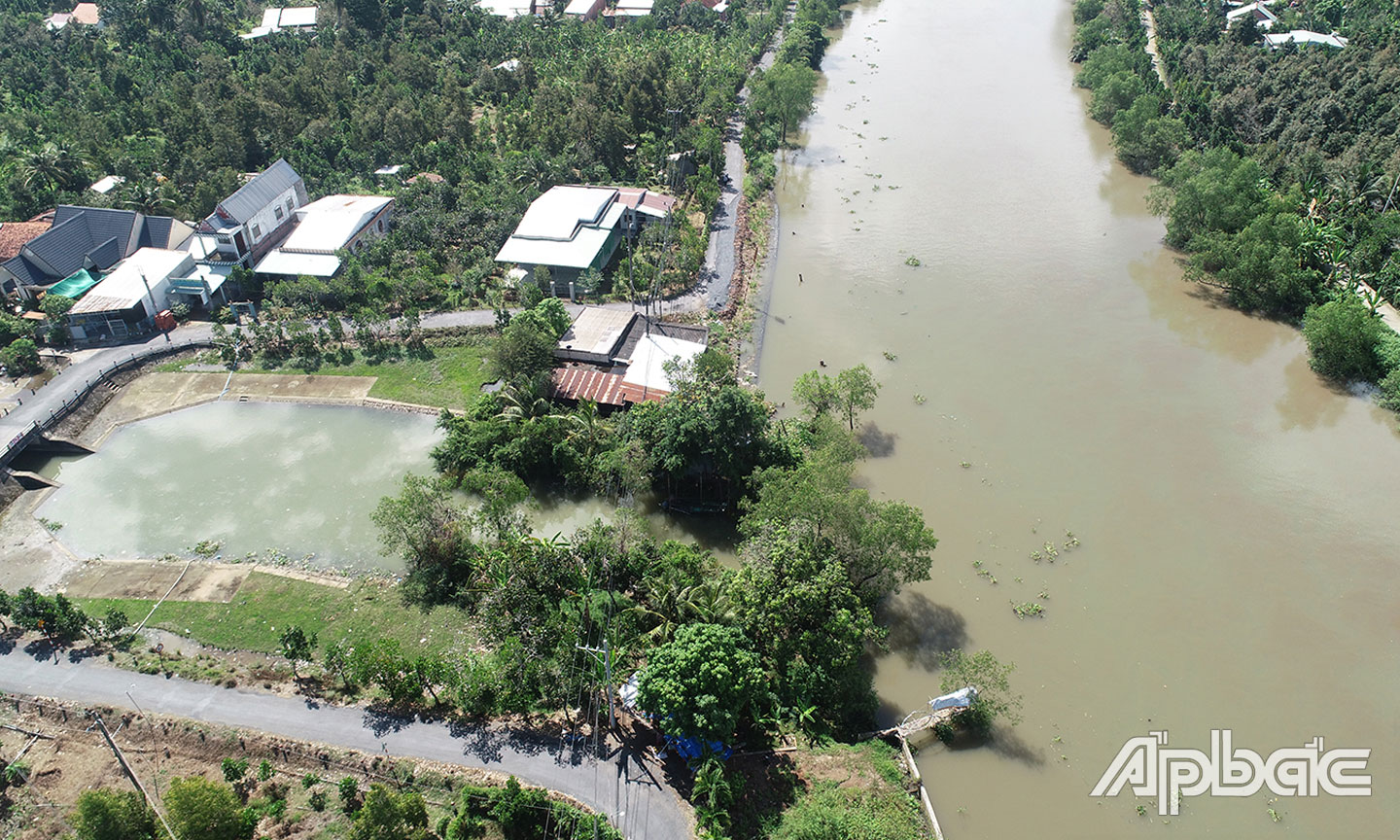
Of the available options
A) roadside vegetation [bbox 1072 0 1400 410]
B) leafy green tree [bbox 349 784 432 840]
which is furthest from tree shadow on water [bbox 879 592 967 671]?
roadside vegetation [bbox 1072 0 1400 410]

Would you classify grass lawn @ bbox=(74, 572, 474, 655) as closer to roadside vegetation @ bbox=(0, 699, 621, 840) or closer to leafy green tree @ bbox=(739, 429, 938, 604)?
roadside vegetation @ bbox=(0, 699, 621, 840)

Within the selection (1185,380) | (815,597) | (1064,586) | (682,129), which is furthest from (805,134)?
(815,597)

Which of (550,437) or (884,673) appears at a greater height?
(550,437)

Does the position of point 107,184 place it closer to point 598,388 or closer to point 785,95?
point 598,388

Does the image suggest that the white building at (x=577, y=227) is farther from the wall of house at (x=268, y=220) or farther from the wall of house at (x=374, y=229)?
the wall of house at (x=268, y=220)

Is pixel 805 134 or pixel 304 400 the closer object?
pixel 304 400

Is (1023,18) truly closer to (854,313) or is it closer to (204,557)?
(854,313)

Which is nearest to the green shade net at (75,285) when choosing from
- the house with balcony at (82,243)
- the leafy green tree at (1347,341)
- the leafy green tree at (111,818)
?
the house with balcony at (82,243)
